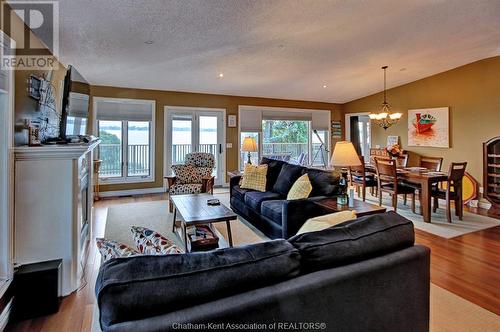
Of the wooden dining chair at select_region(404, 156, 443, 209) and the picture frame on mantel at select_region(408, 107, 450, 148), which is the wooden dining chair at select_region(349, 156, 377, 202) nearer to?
the wooden dining chair at select_region(404, 156, 443, 209)

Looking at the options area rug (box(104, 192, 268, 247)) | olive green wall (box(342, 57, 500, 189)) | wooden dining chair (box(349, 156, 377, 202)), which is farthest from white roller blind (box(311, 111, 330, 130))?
area rug (box(104, 192, 268, 247))

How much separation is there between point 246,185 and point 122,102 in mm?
3645

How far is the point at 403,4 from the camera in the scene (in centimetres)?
331

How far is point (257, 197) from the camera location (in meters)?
3.99

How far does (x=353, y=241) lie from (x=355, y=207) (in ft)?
5.27

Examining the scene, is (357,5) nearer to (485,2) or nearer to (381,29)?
(381,29)

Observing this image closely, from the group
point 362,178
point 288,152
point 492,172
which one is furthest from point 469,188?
point 288,152

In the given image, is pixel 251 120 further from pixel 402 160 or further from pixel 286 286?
pixel 286 286

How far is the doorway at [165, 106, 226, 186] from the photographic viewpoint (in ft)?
22.3

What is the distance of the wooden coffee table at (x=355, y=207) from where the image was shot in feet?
8.66

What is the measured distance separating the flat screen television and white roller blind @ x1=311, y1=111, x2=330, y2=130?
609 cm

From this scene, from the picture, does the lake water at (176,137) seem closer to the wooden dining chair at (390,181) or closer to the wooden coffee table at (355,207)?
the wooden dining chair at (390,181)

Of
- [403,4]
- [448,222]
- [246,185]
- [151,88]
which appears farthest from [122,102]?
[448,222]

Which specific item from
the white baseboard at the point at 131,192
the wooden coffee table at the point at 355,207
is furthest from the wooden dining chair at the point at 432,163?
the white baseboard at the point at 131,192
